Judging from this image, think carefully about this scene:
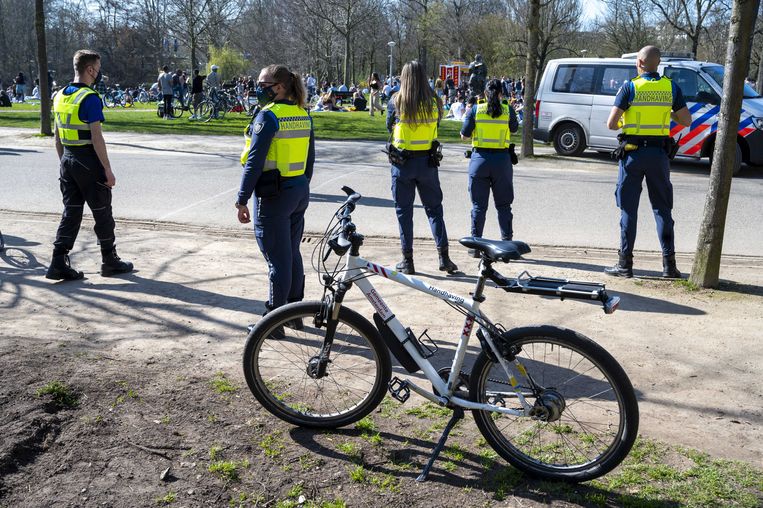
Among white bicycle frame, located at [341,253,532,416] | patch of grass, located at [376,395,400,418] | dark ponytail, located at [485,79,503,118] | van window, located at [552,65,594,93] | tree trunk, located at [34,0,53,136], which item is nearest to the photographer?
white bicycle frame, located at [341,253,532,416]

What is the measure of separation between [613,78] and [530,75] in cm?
160

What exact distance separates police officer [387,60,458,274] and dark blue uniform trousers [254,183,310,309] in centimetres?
184

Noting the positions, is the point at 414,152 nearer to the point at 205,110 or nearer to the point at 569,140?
the point at 569,140

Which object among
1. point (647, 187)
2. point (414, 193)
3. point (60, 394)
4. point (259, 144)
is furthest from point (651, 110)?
point (60, 394)

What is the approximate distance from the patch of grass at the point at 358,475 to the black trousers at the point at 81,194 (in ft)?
13.9

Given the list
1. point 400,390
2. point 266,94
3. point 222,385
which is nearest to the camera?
point 400,390

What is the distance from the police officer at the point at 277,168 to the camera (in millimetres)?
5027

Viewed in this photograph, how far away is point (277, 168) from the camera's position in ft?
16.9

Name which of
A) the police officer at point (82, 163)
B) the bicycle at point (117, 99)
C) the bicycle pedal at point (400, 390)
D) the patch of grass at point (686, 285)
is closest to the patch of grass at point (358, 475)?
the bicycle pedal at point (400, 390)

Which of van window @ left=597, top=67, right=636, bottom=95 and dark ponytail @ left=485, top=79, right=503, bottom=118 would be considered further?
van window @ left=597, top=67, right=636, bottom=95

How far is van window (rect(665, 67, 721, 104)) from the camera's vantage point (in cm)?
1366

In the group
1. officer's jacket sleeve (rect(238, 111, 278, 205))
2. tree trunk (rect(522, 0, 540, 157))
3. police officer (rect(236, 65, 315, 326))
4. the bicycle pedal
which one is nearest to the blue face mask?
police officer (rect(236, 65, 315, 326))

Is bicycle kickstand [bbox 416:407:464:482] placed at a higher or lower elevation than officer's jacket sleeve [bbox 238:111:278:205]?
lower

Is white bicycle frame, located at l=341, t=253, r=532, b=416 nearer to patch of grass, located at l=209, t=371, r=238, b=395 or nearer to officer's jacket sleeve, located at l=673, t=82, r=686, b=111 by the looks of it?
patch of grass, located at l=209, t=371, r=238, b=395
